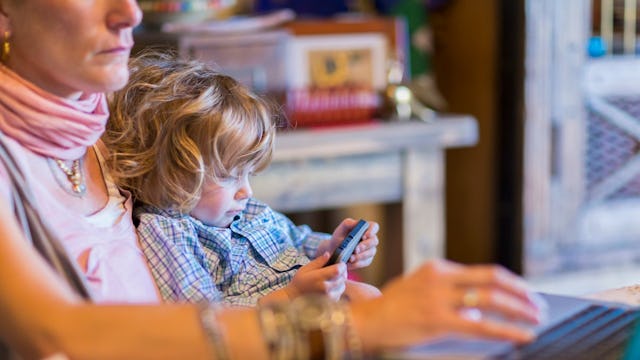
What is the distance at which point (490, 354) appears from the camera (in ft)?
3.01

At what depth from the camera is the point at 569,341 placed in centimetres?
98

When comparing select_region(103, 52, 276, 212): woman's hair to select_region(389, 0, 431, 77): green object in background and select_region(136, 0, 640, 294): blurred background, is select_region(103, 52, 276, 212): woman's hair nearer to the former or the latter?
select_region(136, 0, 640, 294): blurred background

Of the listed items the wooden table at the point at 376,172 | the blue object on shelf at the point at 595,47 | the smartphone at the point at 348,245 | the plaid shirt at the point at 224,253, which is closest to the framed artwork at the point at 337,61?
the wooden table at the point at 376,172

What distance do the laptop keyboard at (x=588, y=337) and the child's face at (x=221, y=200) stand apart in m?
0.48

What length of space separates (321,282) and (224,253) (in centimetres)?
17

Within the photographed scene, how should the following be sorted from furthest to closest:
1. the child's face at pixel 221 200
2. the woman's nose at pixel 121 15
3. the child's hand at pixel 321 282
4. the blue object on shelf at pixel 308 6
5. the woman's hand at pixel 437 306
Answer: the blue object on shelf at pixel 308 6 → the child's face at pixel 221 200 → the child's hand at pixel 321 282 → the woman's nose at pixel 121 15 → the woman's hand at pixel 437 306

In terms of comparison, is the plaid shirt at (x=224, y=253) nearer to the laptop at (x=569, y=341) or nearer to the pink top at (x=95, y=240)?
the pink top at (x=95, y=240)

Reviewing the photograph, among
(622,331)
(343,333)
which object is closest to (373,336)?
(343,333)

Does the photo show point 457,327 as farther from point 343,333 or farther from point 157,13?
point 157,13

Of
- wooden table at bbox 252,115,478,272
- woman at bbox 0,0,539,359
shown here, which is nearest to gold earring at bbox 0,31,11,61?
woman at bbox 0,0,539,359

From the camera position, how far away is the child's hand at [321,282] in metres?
1.20

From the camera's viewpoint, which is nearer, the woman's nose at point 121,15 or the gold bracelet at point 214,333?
the gold bracelet at point 214,333

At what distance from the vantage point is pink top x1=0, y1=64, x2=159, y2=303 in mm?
1074

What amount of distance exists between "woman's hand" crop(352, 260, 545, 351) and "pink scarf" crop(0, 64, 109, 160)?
397mm
